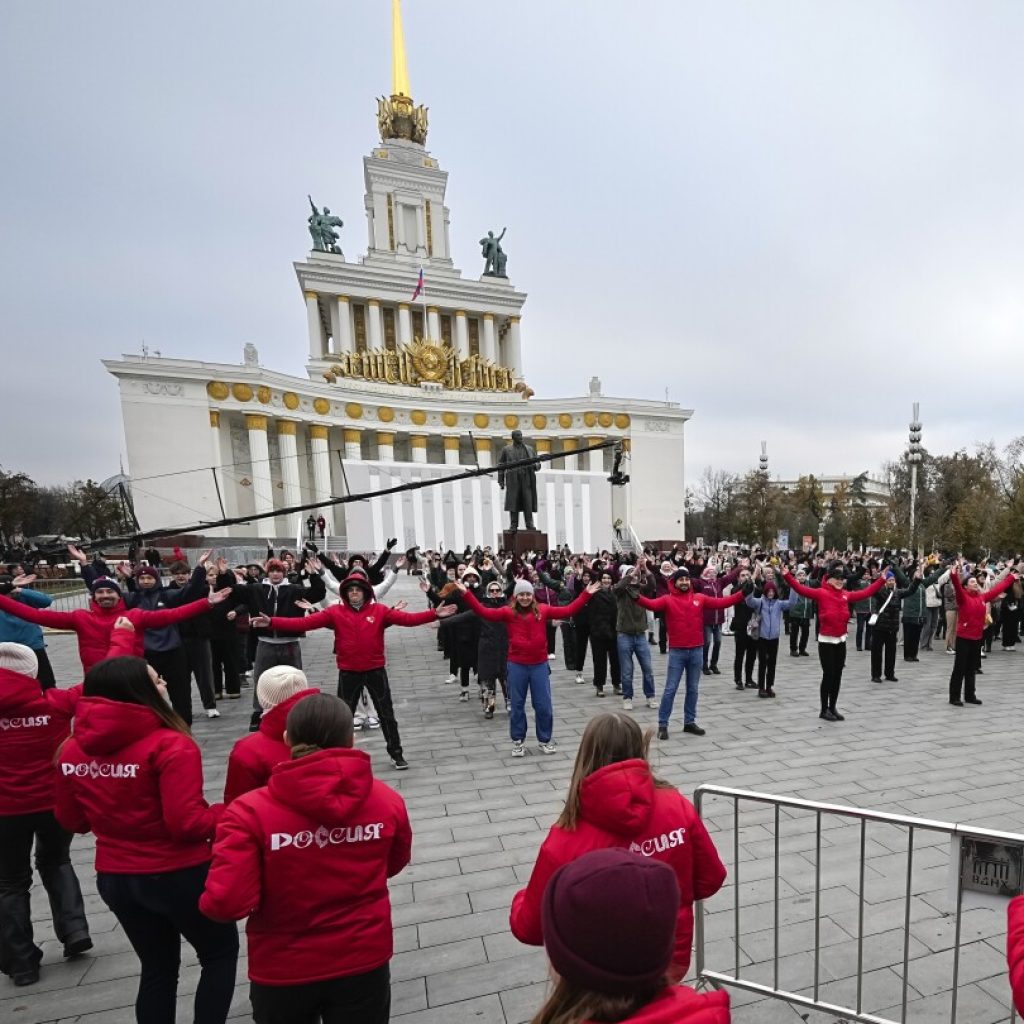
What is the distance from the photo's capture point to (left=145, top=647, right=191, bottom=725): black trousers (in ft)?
21.4

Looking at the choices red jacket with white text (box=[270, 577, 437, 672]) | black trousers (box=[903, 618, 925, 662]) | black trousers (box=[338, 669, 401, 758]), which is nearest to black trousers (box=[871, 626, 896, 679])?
black trousers (box=[903, 618, 925, 662])

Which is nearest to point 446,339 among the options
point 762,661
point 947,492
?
point 947,492

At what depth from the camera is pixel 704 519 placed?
209 feet

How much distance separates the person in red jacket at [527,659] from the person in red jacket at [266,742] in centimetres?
348

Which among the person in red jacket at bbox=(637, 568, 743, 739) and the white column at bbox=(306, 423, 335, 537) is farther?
the white column at bbox=(306, 423, 335, 537)

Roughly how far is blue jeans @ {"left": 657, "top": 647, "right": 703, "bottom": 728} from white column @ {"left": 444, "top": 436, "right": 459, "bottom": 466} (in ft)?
148

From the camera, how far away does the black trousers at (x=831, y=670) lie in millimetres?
7234

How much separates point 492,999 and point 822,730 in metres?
5.47

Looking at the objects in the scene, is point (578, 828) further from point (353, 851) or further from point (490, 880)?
point (490, 880)

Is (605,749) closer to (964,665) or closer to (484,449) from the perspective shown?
(964,665)

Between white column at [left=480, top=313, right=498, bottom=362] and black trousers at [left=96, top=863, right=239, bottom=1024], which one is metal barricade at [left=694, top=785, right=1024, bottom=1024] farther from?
white column at [left=480, top=313, right=498, bottom=362]

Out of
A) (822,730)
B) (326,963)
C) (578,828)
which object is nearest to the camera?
(326,963)

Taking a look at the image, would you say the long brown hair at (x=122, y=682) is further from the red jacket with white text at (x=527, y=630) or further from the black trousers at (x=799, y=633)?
the black trousers at (x=799, y=633)

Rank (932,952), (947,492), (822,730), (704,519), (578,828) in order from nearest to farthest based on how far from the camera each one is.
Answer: (578,828)
(932,952)
(822,730)
(947,492)
(704,519)
